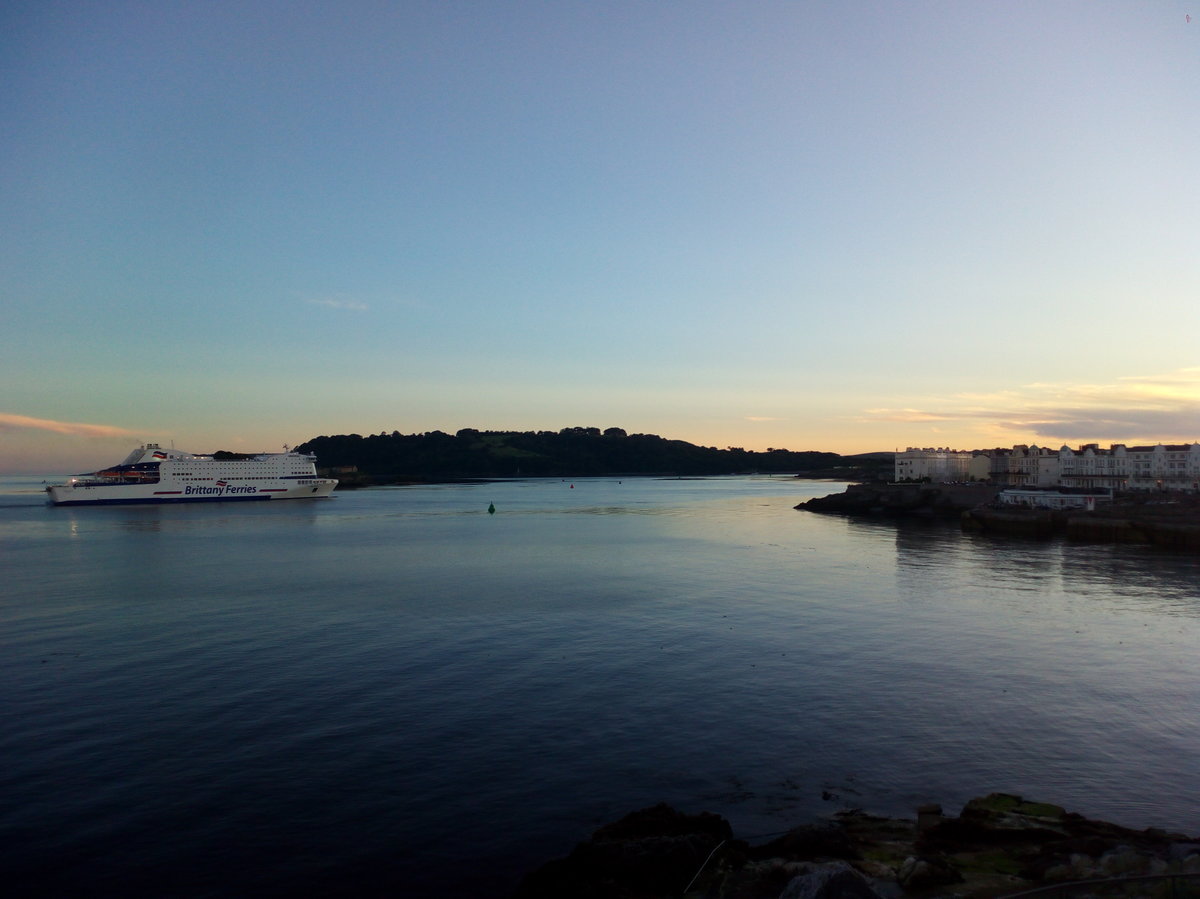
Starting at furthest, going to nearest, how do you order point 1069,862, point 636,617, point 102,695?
point 636,617 → point 102,695 → point 1069,862

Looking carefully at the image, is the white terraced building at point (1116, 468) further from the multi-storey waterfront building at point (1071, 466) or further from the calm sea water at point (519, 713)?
the calm sea water at point (519, 713)

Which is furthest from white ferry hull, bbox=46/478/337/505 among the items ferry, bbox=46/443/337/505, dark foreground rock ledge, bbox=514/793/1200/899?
dark foreground rock ledge, bbox=514/793/1200/899

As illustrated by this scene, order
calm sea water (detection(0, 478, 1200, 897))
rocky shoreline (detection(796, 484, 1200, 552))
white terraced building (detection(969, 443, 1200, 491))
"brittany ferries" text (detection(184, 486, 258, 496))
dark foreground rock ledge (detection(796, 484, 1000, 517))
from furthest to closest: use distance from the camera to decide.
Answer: "brittany ferries" text (detection(184, 486, 258, 496)), white terraced building (detection(969, 443, 1200, 491)), dark foreground rock ledge (detection(796, 484, 1000, 517)), rocky shoreline (detection(796, 484, 1200, 552)), calm sea water (detection(0, 478, 1200, 897))

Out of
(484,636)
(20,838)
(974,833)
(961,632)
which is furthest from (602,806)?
(961,632)

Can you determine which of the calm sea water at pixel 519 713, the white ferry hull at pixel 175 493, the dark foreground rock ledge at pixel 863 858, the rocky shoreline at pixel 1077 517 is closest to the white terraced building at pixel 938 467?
the rocky shoreline at pixel 1077 517

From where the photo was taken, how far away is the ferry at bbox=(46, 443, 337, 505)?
4018 inches

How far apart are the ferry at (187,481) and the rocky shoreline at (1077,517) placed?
3339 inches

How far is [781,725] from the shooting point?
15.1m

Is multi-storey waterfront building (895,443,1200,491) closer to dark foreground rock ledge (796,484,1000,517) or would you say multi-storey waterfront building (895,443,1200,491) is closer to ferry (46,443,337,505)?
dark foreground rock ledge (796,484,1000,517)

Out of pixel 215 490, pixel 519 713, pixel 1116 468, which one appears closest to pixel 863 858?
pixel 519 713

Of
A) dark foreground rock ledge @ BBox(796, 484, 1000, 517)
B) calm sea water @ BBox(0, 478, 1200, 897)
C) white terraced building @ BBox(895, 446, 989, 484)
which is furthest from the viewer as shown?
white terraced building @ BBox(895, 446, 989, 484)

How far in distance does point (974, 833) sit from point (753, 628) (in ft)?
47.0

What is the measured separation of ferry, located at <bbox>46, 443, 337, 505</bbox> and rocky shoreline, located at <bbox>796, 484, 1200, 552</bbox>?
8481cm

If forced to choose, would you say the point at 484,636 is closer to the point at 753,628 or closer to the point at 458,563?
the point at 753,628
